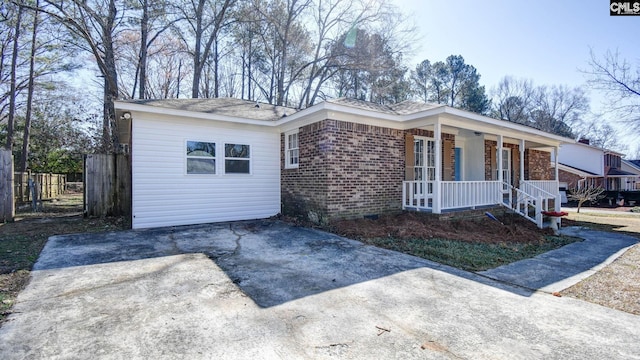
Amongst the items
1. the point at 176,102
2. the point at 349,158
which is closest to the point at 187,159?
the point at 176,102

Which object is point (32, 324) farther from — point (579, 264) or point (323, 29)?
point (323, 29)

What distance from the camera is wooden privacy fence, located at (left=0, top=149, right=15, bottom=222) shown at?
8250 mm

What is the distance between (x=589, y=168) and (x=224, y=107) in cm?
3188

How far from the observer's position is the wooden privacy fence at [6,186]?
27.1 feet

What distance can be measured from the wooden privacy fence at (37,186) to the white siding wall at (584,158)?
37.7m

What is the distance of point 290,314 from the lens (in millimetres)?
3018

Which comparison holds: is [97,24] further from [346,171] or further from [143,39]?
[346,171]

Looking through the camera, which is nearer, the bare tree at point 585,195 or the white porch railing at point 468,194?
the white porch railing at point 468,194

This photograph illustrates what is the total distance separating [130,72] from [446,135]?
18.2 meters

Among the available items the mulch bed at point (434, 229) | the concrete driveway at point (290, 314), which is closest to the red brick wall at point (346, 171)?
the mulch bed at point (434, 229)

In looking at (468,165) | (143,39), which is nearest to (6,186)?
(143,39)

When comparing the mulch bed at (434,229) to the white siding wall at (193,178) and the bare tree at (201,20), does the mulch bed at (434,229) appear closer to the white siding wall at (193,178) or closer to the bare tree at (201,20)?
the white siding wall at (193,178)

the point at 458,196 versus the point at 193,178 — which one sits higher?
the point at 193,178

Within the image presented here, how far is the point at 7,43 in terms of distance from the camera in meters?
16.2
